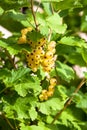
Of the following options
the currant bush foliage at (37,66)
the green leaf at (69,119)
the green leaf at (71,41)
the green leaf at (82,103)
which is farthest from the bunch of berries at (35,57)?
the green leaf at (69,119)

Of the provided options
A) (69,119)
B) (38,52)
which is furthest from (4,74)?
(69,119)

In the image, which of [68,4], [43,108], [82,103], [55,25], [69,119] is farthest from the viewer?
[69,119]

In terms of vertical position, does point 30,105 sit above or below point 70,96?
below

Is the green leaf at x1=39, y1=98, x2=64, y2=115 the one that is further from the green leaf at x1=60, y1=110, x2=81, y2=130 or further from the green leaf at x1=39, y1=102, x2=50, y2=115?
the green leaf at x1=60, y1=110, x2=81, y2=130

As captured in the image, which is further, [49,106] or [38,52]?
[49,106]

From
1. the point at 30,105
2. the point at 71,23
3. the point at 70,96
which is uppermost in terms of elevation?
the point at 71,23

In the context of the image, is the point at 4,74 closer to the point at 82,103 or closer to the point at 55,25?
the point at 55,25

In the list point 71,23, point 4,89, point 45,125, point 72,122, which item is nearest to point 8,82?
point 4,89

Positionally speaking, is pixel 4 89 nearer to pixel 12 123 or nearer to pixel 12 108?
pixel 12 108

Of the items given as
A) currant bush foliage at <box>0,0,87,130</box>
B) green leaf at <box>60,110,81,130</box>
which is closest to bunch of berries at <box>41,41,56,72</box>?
currant bush foliage at <box>0,0,87,130</box>

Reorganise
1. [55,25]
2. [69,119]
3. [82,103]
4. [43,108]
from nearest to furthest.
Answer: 1. [55,25]
2. [43,108]
3. [82,103]
4. [69,119]

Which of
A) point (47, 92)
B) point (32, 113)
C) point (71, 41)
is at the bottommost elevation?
point (32, 113)
